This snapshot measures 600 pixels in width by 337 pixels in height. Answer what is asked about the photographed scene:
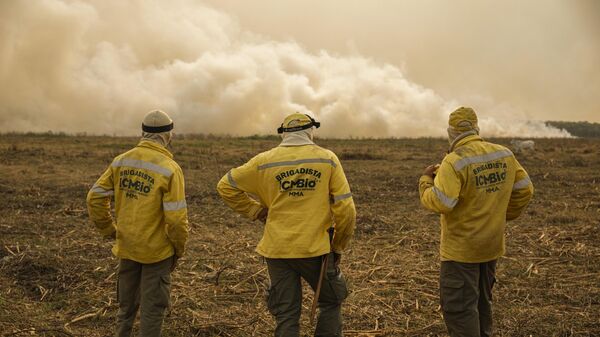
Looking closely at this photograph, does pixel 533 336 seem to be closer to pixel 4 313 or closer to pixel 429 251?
pixel 429 251

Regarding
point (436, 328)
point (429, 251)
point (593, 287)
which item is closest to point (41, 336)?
point (436, 328)

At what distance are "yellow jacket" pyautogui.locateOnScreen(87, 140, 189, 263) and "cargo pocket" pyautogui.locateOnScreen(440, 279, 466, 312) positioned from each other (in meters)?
2.36

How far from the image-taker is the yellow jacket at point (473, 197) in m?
4.80

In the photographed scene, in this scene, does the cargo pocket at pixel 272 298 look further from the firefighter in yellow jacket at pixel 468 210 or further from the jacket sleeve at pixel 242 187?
the firefighter in yellow jacket at pixel 468 210

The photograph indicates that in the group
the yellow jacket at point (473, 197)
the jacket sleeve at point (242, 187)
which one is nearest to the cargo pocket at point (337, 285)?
the jacket sleeve at point (242, 187)

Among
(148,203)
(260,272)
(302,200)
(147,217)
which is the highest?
(302,200)

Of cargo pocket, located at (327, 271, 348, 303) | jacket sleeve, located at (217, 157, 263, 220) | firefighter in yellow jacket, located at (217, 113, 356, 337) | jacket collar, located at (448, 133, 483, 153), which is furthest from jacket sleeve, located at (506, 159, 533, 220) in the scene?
jacket sleeve, located at (217, 157, 263, 220)

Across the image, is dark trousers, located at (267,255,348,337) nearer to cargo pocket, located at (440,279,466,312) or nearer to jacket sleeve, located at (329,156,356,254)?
jacket sleeve, located at (329,156,356,254)

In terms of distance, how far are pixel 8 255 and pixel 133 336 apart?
4.15 meters

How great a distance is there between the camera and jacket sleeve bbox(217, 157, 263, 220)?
486cm

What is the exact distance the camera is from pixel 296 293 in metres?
4.80

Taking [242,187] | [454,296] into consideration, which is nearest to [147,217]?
[242,187]

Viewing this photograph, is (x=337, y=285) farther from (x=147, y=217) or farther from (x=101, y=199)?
(x=101, y=199)

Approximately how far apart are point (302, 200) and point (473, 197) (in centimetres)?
150
